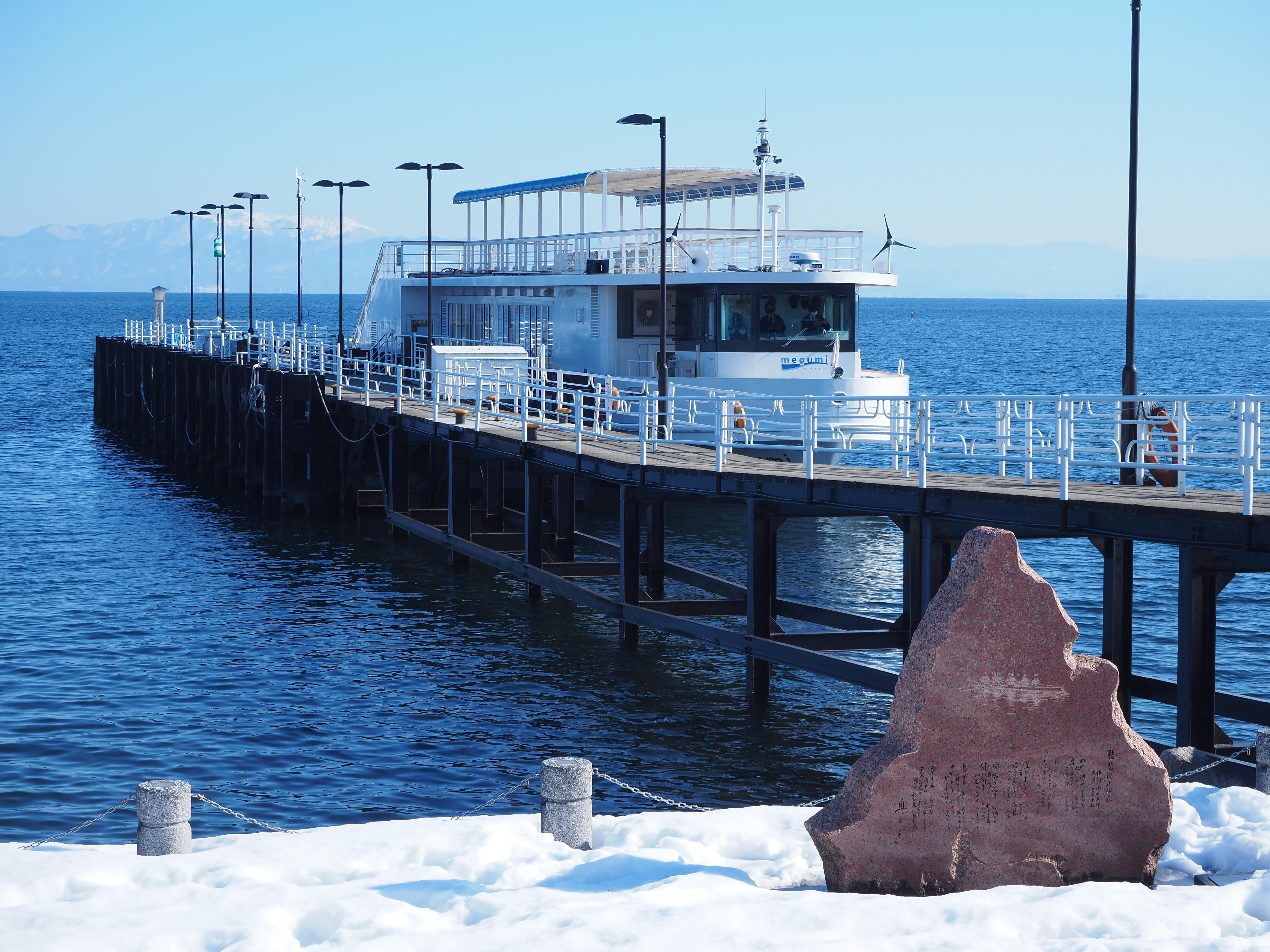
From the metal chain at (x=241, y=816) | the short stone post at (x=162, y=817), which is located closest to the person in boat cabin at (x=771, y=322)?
the metal chain at (x=241, y=816)

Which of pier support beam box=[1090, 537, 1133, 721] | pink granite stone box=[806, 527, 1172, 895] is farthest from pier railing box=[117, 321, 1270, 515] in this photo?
pink granite stone box=[806, 527, 1172, 895]

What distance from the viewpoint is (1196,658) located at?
41.7 ft

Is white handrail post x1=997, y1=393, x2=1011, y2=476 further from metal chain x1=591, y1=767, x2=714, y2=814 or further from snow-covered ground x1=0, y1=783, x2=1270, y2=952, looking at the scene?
snow-covered ground x1=0, y1=783, x2=1270, y2=952

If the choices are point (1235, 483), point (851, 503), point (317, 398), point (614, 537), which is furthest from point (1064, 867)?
point (1235, 483)

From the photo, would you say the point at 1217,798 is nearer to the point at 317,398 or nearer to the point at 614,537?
the point at 614,537

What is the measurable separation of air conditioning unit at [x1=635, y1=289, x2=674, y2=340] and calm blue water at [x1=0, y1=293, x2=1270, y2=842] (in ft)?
15.4

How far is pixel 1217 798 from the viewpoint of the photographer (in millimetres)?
10453

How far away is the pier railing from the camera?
569 inches

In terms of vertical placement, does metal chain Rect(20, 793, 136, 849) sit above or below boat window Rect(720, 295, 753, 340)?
below

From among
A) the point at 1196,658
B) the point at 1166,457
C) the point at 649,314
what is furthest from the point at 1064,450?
the point at 649,314

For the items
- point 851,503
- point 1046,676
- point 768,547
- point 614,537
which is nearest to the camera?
point 1046,676

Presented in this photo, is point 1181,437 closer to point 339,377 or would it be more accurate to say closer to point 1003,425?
point 1003,425

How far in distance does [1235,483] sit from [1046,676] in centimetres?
4218

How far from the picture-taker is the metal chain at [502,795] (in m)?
12.9
